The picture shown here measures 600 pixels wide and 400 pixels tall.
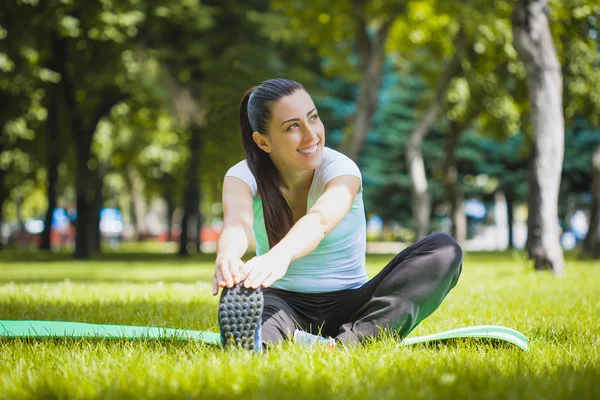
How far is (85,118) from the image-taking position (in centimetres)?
2167

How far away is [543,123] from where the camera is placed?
11.6 m

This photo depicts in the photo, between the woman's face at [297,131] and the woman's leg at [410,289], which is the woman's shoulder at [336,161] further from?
the woman's leg at [410,289]

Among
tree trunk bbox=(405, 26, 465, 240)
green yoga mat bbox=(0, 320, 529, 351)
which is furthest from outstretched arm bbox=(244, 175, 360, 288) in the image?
tree trunk bbox=(405, 26, 465, 240)

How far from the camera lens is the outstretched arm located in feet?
10.1

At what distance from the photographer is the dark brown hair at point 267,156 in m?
3.71

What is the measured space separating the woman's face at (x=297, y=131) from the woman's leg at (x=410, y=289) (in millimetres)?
682

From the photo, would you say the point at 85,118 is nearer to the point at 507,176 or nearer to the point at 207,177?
the point at 207,177

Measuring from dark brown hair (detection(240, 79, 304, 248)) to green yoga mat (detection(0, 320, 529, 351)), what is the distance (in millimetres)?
659

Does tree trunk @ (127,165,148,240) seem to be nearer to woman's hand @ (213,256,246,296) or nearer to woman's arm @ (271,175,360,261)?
woman's arm @ (271,175,360,261)

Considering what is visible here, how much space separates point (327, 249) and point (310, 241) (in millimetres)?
570

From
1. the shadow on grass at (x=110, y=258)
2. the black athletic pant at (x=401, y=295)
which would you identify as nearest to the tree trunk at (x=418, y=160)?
the shadow on grass at (x=110, y=258)

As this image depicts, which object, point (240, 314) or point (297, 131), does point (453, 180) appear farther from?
point (240, 314)

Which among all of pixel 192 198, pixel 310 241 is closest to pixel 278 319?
pixel 310 241

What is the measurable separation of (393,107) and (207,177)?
1080 cm
